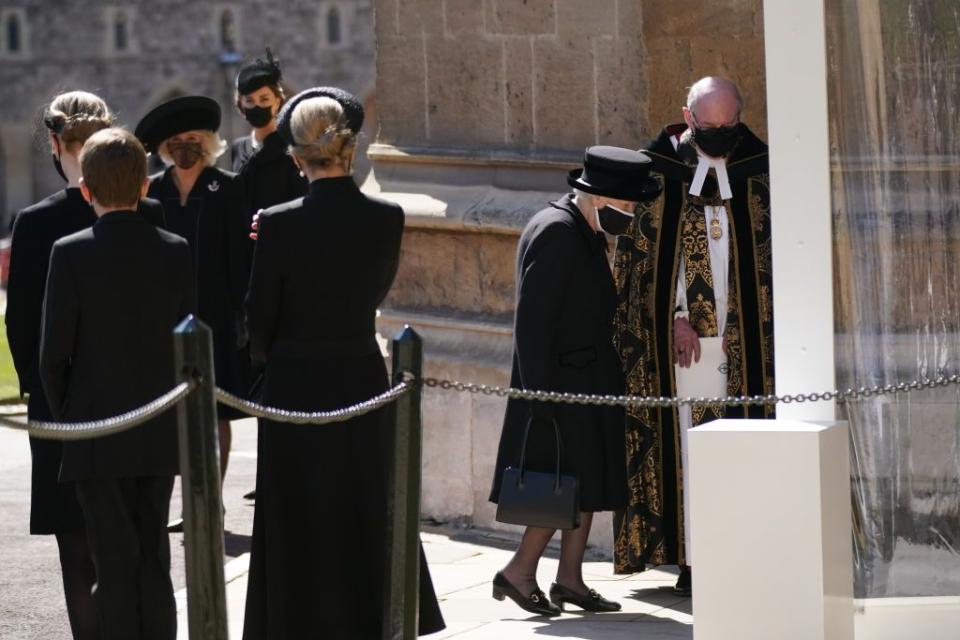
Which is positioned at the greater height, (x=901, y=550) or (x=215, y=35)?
(x=215, y=35)

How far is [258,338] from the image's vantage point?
17.9 ft

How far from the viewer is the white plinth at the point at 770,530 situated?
5.17 meters

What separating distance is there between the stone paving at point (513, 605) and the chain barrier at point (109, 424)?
1.48 m

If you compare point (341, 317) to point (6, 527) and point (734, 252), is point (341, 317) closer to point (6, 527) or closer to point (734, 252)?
point (734, 252)

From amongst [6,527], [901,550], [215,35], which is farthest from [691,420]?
[215,35]

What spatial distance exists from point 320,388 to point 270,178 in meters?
2.88

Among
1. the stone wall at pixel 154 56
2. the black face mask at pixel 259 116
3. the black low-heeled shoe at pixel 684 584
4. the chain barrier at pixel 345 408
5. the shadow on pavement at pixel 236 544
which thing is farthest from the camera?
the stone wall at pixel 154 56

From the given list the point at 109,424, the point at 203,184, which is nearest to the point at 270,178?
the point at 203,184

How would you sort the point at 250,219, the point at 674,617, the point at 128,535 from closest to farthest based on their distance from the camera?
the point at 128,535 < the point at 674,617 < the point at 250,219

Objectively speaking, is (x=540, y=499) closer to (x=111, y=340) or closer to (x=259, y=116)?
(x=111, y=340)

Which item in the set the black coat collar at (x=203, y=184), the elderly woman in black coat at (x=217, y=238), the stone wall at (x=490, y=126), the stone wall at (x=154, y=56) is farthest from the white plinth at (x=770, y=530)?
the stone wall at (x=154, y=56)

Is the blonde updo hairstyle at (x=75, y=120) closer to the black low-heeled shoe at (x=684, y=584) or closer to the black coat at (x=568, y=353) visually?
the black coat at (x=568, y=353)

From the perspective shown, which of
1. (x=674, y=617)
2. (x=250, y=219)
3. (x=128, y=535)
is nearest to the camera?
(x=128, y=535)

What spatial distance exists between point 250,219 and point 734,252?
2.25 m
